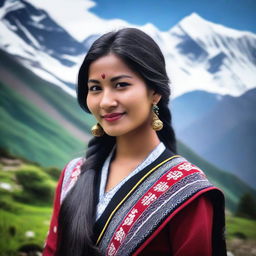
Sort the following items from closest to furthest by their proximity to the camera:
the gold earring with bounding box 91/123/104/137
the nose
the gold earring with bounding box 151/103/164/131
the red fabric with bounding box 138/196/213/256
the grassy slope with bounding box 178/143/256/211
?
the red fabric with bounding box 138/196/213/256
the nose
the gold earring with bounding box 151/103/164/131
the gold earring with bounding box 91/123/104/137
the grassy slope with bounding box 178/143/256/211

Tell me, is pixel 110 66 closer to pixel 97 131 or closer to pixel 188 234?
pixel 97 131

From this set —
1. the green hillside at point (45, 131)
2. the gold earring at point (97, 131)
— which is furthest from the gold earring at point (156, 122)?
the green hillside at point (45, 131)

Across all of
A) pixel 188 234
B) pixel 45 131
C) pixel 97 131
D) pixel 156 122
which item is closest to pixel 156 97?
pixel 156 122

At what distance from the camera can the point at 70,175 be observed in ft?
5.48

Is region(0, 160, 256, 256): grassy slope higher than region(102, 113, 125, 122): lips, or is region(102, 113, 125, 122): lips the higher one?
region(102, 113, 125, 122): lips

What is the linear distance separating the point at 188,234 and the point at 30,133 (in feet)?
6.30

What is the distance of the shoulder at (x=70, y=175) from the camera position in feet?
5.29

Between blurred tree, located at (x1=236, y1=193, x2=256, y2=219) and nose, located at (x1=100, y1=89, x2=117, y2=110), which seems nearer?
nose, located at (x1=100, y1=89, x2=117, y2=110)

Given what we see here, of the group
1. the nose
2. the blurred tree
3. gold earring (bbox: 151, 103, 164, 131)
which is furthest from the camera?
the blurred tree

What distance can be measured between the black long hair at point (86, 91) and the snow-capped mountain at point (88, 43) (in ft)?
4.67

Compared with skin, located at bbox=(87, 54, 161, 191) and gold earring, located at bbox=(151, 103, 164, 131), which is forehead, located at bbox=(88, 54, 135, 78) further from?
gold earring, located at bbox=(151, 103, 164, 131)

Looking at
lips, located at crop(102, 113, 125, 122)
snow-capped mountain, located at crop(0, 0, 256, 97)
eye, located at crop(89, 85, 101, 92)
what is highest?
snow-capped mountain, located at crop(0, 0, 256, 97)

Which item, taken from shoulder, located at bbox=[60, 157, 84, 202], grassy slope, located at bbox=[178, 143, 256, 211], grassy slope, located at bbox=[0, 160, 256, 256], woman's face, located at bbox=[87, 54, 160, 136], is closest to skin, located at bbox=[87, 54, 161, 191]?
woman's face, located at bbox=[87, 54, 160, 136]

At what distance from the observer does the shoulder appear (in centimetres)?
161
